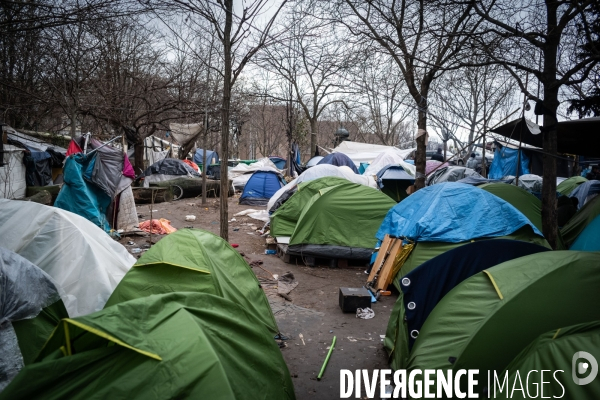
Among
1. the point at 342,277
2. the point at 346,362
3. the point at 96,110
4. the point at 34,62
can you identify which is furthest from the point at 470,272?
the point at 96,110

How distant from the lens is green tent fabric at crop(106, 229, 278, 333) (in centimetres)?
413

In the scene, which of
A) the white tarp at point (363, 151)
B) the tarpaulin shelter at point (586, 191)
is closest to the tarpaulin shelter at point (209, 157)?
the white tarp at point (363, 151)

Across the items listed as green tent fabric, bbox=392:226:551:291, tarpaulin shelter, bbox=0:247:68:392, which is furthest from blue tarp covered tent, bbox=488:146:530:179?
tarpaulin shelter, bbox=0:247:68:392

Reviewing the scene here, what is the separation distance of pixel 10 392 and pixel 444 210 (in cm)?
582

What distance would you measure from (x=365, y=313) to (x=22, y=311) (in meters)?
4.22

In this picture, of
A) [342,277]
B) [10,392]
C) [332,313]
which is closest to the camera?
[10,392]

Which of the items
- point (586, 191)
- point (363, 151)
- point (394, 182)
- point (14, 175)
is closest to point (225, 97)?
point (586, 191)

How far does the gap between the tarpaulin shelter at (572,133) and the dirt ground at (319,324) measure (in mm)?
3896

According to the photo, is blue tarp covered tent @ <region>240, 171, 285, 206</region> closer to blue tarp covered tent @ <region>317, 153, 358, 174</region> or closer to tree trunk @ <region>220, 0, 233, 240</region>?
blue tarp covered tent @ <region>317, 153, 358, 174</region>

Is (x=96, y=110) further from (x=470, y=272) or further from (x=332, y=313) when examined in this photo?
(x=470, y=272)

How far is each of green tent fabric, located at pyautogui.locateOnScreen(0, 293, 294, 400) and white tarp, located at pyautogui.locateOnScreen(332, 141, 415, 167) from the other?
19.6m

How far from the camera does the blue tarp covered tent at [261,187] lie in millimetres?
17016

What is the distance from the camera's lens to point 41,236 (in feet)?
15.6

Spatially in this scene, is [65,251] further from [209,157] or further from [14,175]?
[209,157]
